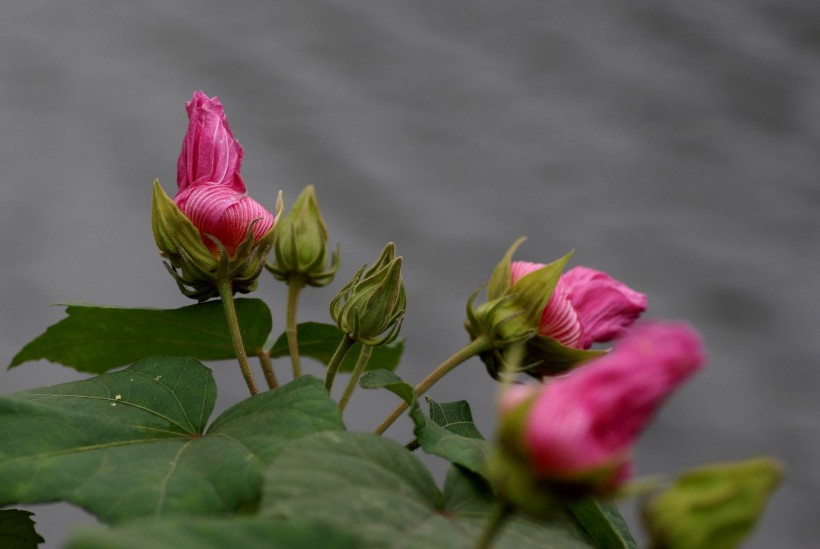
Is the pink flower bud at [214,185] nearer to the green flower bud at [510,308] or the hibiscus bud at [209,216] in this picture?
the hibiscus bud at [209,216]

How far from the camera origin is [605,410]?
25 centimetres

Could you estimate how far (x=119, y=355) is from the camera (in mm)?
629

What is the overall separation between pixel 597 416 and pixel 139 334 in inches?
16.3

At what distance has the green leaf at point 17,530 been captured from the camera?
1.68 ft

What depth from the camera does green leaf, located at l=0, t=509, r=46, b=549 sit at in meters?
0.51

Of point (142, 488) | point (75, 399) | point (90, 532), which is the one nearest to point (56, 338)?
point (75, 399)

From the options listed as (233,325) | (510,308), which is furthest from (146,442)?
(510,308)

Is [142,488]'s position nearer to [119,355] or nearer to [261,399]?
[261,399]

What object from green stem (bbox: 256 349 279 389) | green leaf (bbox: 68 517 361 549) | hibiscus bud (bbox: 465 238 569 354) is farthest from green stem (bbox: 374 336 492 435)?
green leaf (bbox: 68 517 361 549)

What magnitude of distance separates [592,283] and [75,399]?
0.27m

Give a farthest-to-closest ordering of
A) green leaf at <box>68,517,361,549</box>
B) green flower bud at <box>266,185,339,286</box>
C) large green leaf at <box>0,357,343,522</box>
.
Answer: green flower bud at <box>266,185,339,286</box>, large green leaf at <box>0,357,343,522</box>, green leaf at <box>68,517,361,549</box>

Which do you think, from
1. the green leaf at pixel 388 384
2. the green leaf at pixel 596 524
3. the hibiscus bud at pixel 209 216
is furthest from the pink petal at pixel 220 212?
the green leaf at pixel 596 524

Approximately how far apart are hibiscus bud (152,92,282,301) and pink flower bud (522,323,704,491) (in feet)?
0.88

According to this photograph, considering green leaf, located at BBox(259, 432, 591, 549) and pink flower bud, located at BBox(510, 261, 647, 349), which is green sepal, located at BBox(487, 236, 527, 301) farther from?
green leaf, located at BBox(259, 432, 591, 549)
